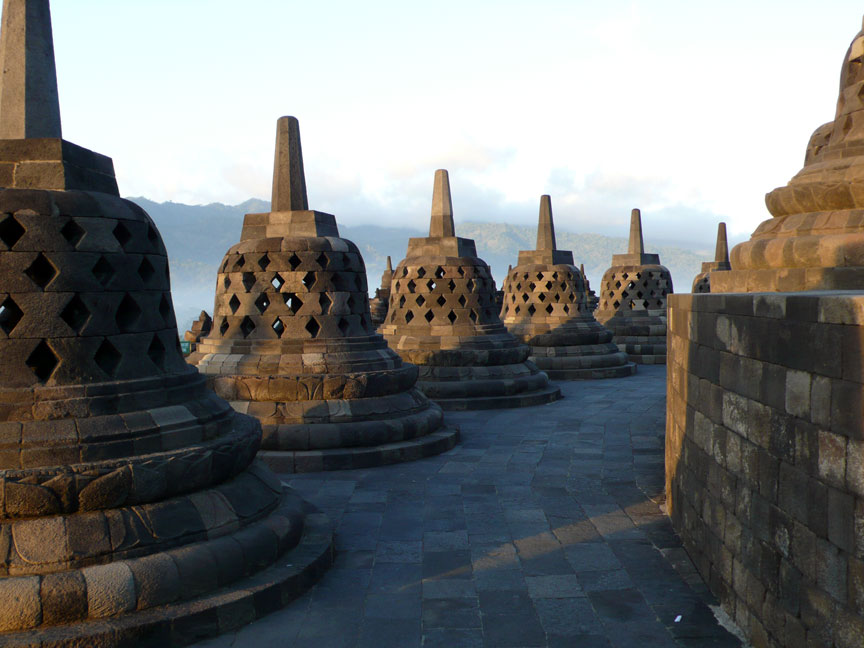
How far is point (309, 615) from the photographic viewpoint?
470 cm

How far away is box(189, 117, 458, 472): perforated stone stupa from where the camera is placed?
9.12 metres

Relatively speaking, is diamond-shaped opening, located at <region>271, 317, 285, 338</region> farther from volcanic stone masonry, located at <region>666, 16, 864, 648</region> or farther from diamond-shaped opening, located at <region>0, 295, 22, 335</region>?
volcanic stone masonry, located at <region>666, 16, 864, 648</region>

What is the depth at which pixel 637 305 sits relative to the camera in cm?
2266

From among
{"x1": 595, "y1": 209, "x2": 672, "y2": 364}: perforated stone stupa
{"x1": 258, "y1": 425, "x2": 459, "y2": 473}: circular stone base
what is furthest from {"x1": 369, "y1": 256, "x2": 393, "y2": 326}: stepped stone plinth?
{"x1": 258, "y1": 425, "x2": 459, "y2": 473}: circular stone base

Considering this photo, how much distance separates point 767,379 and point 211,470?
360 cm

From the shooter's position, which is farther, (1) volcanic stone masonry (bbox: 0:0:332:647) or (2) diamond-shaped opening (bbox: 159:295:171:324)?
(2) diamond-shaped opening (bbox: 159:295:171:324)

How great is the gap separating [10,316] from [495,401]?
932 centimetres

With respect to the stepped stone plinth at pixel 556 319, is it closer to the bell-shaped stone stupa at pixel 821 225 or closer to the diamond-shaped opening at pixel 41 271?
the bell-shaped stone stupa at pixel 821 225

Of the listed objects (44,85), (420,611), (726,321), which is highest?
(44,85)

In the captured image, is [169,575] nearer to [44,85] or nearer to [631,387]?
[44,85]

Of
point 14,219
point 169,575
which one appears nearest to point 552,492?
point 169,575

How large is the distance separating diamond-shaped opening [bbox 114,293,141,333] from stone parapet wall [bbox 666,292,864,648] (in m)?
3.98

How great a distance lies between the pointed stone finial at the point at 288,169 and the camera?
10188 mm

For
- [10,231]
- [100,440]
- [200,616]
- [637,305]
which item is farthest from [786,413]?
[637,305]
